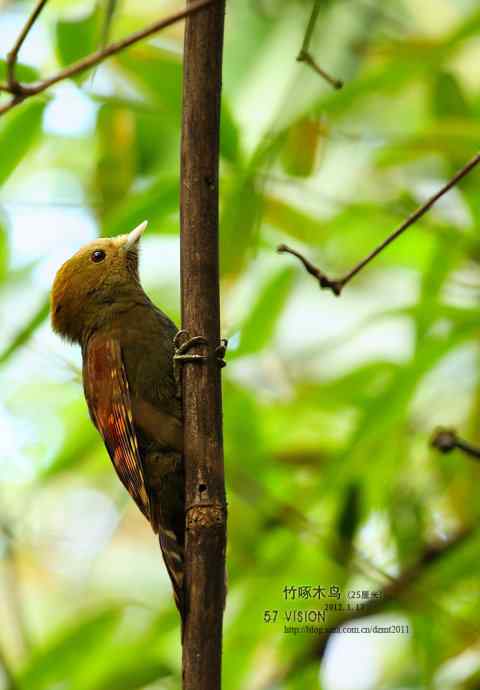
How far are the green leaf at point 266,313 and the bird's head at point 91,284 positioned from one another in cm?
100

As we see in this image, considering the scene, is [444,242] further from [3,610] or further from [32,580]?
[3,610]

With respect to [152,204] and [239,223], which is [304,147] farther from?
[152,204]

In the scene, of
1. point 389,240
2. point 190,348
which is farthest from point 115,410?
point 389,240

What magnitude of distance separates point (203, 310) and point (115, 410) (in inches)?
59.7

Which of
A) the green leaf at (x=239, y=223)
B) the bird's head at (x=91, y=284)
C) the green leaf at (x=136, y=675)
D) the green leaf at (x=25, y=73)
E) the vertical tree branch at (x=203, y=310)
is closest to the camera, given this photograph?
the vertical tree branch at (x=203, y=310)

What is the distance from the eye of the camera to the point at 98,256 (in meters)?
4.23

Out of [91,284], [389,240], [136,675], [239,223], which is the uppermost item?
[91,284]

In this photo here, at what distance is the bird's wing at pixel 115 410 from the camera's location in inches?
135

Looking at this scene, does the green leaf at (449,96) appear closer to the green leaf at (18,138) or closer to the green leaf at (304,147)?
the green leaf at (304,147)

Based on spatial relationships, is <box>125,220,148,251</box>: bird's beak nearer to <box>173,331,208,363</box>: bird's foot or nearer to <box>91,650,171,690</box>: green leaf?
<box>173,331,208,363</box>: bird's foot

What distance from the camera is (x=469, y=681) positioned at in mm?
3008

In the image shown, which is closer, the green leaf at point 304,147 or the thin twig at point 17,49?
the thin twig at point 17,49

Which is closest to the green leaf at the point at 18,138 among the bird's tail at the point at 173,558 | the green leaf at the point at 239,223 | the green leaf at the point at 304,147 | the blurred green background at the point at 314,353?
the blurred green background at the point at 314,353

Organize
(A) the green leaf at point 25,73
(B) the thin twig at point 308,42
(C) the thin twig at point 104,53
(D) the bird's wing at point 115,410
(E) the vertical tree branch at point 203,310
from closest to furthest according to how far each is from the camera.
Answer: (C) the thin twig at point 104,53
(E) the vertical tree branch at point 203,310
(B) the thin twig at point 308,42
(A) the green leaf at point 25,73
(D) the bird's wing at point 115,410
